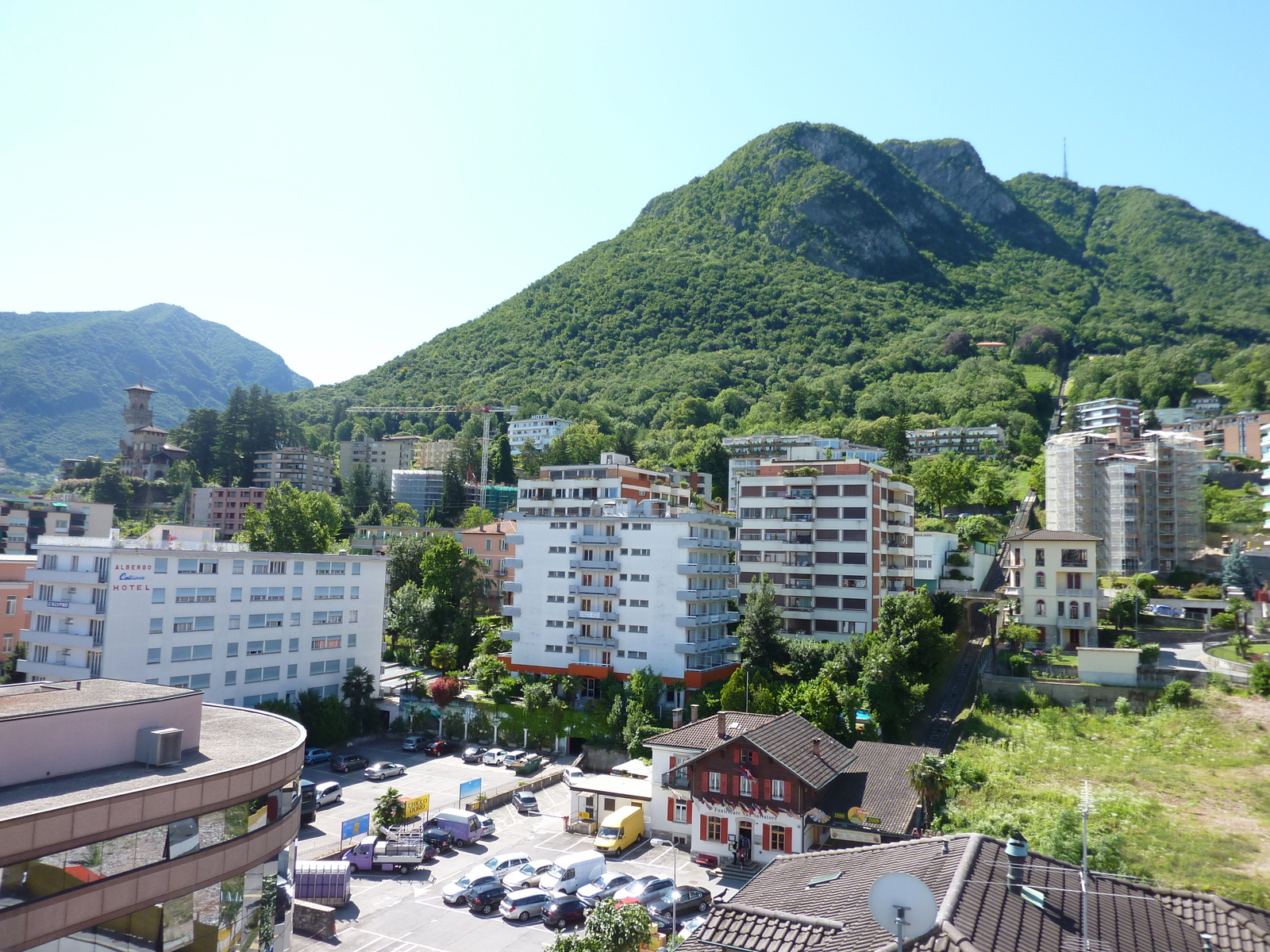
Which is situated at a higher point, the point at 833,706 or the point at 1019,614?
the point at 1019,614

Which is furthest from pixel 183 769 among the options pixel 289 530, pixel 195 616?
pixel 289 530

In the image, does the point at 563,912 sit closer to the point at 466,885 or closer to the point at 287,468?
the point at 466,885

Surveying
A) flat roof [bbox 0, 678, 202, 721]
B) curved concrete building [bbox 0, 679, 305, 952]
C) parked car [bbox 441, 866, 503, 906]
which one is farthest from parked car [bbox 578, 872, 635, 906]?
flat roof [bbox 0, 678, 202, 721]

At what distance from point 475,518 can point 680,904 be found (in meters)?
90.5

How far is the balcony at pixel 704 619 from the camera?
5881 centimetres

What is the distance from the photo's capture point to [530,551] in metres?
66.0

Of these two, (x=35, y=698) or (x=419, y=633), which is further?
(x=419, y=633)

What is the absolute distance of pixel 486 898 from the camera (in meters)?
32.9

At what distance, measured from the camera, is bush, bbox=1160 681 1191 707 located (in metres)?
50.0

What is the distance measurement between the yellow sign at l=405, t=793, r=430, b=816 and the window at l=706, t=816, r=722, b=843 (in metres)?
15.1

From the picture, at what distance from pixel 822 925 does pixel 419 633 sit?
6281 centimetres

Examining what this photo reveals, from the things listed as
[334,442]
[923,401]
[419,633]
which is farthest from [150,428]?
[923,401]

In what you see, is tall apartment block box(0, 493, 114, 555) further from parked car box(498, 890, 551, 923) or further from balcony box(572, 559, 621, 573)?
parked car box(498, 890, 551, 923)

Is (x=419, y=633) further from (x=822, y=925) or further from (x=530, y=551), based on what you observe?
(x=822, y=925)
